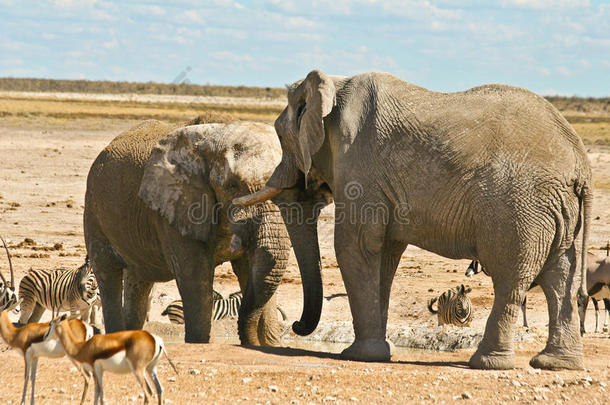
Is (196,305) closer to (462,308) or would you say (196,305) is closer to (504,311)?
(504,311)

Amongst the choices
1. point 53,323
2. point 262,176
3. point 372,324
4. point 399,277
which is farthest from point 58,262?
point 53,323

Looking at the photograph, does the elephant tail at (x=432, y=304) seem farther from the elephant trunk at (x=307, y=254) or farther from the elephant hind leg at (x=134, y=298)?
the elephant trunk at (x=307, y=254)

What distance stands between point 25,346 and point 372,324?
296 cm

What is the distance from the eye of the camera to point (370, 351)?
8.57m

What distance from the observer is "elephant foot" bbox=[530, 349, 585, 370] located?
8.30 meters

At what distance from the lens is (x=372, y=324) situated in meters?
8.57

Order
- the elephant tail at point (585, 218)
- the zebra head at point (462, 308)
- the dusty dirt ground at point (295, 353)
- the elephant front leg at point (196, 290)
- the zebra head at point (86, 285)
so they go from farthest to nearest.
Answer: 1. the zebra head at point (86, 285)
2. the zebra head at point (462, 308)
3. the elephant front leg at point (196, 290)
4. the elephant tail at point (585, 218)
5. the dusty dirt ground at point (295, 353)

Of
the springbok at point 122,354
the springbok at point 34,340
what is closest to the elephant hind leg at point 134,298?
the springbok at point 34,340

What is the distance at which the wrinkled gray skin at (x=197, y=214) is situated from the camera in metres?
9.26

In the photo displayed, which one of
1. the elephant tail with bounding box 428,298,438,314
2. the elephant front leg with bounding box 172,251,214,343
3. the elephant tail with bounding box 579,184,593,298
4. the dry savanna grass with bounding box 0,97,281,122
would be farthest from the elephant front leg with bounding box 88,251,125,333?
the dry savanna grass with bounding box 0,97,281,122

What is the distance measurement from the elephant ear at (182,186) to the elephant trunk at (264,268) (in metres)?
0.58

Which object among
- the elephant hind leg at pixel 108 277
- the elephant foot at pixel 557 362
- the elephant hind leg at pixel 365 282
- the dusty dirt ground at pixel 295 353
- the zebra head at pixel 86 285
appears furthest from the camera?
the zebra head at pixel 86 285

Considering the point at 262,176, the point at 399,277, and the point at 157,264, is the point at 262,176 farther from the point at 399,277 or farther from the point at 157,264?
the point at 399,277

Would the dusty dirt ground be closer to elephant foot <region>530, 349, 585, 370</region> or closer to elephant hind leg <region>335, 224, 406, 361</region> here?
elephant foot <region>530, 349, 585, 370</region>
